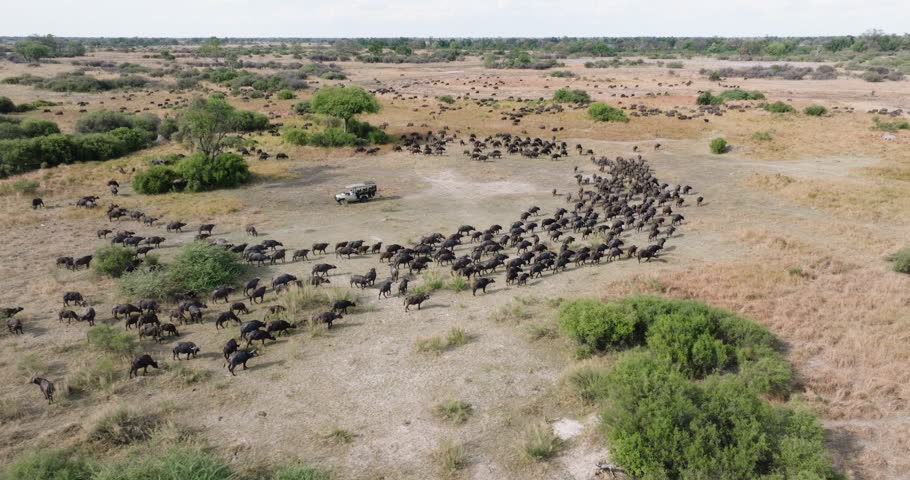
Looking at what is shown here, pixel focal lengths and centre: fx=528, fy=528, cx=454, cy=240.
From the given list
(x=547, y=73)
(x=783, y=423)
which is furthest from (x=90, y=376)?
(x=547, y=73)

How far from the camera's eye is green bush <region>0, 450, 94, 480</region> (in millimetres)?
10055

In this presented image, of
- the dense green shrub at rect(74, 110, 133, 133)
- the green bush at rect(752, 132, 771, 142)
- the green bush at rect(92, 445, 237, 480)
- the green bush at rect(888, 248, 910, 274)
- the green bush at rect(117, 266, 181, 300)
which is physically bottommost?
the green bush at rect(92, 445, 237, 480)

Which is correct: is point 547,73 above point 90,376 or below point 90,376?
above

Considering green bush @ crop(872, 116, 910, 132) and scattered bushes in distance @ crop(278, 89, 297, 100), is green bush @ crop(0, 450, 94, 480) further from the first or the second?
scattered bushes in distance @ crop(278, 89, 297, 100)

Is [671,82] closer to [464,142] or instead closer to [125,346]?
[464,142]

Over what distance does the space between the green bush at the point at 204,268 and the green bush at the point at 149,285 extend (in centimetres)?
27

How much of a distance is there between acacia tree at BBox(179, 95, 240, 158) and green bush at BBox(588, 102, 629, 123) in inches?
1603

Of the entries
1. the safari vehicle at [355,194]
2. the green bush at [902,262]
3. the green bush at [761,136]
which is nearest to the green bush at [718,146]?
the green bush at [761,136]

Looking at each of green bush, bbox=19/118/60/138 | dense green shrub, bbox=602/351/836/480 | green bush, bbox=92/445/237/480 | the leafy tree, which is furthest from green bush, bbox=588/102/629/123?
the leafy tree

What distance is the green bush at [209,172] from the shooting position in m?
35.7

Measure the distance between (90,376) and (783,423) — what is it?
17148mm

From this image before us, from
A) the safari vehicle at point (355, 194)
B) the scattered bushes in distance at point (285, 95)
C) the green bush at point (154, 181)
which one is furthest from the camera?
the scattered bushes in distance at point (285, 95)

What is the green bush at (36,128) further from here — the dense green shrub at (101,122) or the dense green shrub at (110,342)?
the dense green shrub at (110,342)

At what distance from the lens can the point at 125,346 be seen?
623 inches
